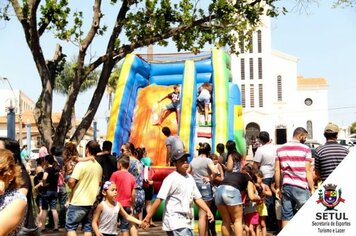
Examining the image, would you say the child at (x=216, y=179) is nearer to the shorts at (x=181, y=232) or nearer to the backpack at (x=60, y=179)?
the backpack at (x=60, y=179)

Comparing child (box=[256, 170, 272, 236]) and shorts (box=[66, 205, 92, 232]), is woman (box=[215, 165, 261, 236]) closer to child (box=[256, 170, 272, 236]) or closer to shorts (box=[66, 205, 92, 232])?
child (box=[256, 170, 272, 236])

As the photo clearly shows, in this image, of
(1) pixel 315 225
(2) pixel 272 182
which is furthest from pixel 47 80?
(1) pixel 315 225

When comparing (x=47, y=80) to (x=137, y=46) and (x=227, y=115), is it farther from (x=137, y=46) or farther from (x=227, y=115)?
(x=227, y=115)

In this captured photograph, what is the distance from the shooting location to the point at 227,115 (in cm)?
1483

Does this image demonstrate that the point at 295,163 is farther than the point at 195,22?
No

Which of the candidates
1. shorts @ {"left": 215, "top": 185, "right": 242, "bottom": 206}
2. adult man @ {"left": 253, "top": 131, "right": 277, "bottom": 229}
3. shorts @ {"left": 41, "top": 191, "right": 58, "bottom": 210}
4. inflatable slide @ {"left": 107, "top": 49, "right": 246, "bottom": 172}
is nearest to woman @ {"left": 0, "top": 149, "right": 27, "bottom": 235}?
shorts @ {"left": 215, "top": 185, "right": 242, "bottom": 206}

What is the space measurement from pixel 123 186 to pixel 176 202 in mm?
2039

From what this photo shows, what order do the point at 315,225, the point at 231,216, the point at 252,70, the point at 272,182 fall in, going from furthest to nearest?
the point at 252,70, the point at 272,182, the point at 231,216, the point at 315,225

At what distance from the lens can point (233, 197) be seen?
8672 mm

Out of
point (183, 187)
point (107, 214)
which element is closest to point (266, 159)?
point (107, 214)

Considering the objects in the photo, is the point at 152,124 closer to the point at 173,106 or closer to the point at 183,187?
the point at 173,106

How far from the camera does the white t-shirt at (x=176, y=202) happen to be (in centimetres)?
704

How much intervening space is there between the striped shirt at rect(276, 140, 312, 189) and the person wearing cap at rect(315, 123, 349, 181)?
0.35m

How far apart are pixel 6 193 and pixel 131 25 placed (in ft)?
34.6
